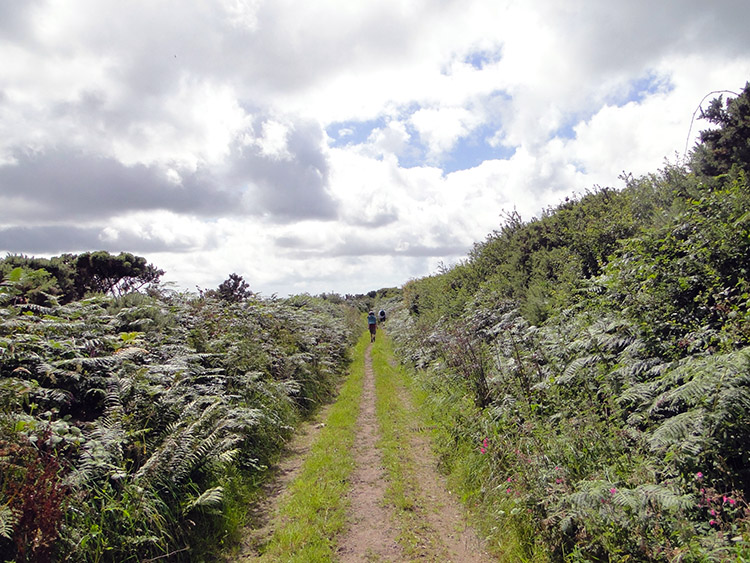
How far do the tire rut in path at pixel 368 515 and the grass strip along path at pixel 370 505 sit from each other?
0.01 meters

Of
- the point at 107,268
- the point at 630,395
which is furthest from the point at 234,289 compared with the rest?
the point at 630,395

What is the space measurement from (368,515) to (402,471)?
4.72ft

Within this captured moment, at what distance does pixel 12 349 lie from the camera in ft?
16.4

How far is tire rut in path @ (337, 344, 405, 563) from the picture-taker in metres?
4.73

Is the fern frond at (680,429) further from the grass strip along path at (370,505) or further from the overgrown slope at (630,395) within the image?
the grass strip along path at (370,505)

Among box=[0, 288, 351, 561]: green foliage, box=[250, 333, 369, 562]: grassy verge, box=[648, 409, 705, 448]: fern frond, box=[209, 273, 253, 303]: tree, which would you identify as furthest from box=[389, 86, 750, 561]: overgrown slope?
box=[209, 273, 253, 303]: tree

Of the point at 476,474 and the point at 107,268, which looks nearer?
the point at 476,474

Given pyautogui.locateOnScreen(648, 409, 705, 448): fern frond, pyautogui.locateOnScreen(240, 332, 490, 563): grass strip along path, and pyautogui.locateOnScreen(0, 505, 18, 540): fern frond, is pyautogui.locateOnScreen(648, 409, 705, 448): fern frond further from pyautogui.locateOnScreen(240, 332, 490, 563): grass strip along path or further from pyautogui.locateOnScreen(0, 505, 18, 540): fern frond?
pyautogui.locateOnScreen(0, 505, 18, 540): fern frond

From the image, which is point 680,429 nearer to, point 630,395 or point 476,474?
point 630,395

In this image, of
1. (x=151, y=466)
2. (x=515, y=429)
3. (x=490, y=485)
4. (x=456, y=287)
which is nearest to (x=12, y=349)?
(x=151, y=466)

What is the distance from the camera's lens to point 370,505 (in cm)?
584

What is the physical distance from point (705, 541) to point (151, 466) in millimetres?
5208

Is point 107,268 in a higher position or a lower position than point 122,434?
higher

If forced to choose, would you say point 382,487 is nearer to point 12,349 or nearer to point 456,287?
point 12,349
